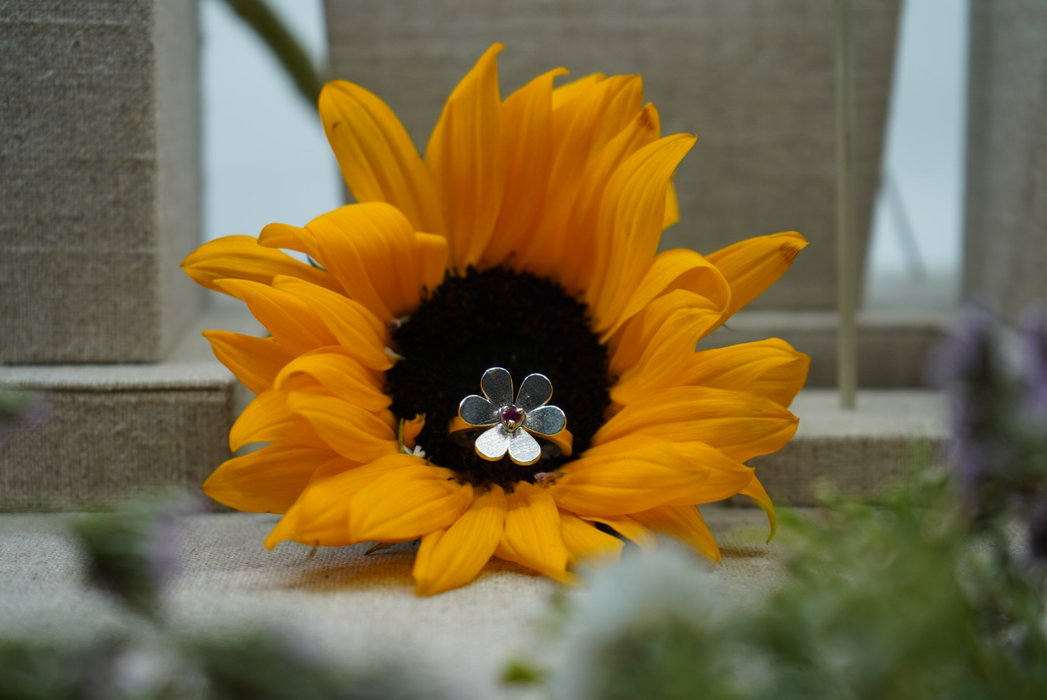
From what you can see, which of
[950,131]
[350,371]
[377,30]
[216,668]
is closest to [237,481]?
[350,371]

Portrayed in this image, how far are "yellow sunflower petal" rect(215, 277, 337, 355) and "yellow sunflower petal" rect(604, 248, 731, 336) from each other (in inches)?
5.5

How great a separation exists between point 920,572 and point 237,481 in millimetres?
261

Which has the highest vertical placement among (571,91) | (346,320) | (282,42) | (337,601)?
(282,42)

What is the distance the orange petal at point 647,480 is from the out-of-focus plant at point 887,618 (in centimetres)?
9

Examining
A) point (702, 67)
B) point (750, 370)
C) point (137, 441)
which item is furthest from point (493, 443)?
point (702, 67)

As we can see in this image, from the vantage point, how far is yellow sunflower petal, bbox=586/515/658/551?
0.31m

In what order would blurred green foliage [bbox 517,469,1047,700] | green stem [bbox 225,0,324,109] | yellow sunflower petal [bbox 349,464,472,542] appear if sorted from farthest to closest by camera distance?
green stem [bbox 225,0,324,109] → yellow sunflower petal [bbox 349,464,472,542] → blurred green foliage [bbox 517,469,1047,700]

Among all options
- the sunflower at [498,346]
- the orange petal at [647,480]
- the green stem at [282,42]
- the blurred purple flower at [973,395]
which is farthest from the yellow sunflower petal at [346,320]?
the green stem at [282,42]

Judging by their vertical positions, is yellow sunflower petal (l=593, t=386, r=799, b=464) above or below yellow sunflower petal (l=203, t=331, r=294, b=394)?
below

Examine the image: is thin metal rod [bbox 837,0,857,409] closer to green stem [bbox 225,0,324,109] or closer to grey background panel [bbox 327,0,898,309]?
grey background panel [bbox 327,0,898,309]

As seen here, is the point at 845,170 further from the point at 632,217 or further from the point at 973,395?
the point at 973,395

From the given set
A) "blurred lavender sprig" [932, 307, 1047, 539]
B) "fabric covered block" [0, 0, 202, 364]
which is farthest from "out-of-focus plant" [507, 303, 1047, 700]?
"fabric covered block" [0, 0, 202, 364]

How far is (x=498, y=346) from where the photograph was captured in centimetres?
38

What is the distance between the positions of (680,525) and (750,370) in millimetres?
75
